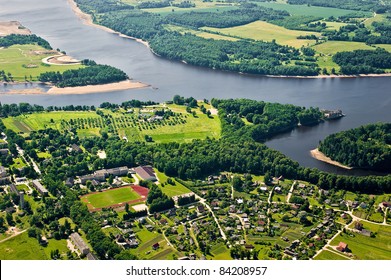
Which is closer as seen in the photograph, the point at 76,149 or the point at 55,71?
the point at 76,149

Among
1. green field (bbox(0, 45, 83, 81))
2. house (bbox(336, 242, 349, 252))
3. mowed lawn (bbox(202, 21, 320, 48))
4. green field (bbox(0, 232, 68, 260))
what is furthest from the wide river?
green field (bbox(0, 232, 68, 260))

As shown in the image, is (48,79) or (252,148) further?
(48,79)

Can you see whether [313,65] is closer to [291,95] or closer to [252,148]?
[291,95]

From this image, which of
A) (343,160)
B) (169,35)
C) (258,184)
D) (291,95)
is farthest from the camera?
(169,35)

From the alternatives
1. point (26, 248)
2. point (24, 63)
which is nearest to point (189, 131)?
point (26, 248)

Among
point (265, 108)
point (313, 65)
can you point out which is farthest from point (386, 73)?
point (265, 108)

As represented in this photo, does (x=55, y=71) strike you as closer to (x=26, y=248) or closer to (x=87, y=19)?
(x=87, y=19)
